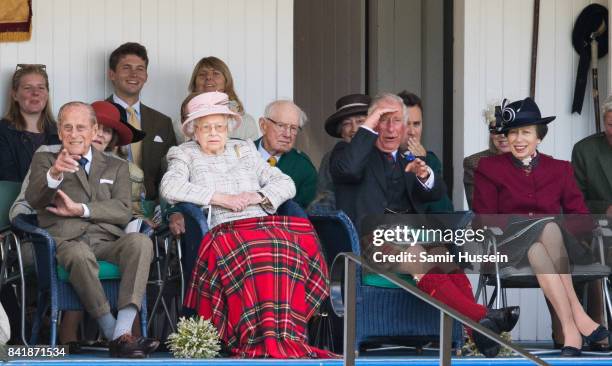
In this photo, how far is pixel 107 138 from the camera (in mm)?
7062

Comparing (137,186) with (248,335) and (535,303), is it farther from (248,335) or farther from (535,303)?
(535,303)

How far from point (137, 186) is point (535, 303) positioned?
262 cm

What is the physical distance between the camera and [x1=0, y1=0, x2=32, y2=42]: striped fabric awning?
7.73 metres

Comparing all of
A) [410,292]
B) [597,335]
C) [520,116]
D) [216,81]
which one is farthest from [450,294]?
[216,81]

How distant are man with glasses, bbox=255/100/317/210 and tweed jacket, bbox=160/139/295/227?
0.42 m

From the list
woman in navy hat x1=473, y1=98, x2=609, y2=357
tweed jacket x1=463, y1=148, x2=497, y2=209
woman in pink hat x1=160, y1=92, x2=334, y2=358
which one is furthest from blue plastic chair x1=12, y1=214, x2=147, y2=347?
tweed jacket x1=463, y1=148, x2=497, y2=209

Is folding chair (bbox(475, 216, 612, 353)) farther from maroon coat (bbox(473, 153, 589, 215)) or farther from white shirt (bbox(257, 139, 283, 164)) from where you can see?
white shirt (bbox(257, 139, 283, 164))

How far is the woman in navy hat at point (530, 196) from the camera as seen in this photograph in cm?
672

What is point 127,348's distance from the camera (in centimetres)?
610

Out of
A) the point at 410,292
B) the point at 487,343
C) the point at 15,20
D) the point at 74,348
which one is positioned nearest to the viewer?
the point at 410,292

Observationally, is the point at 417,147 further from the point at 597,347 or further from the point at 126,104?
the point at 126,104

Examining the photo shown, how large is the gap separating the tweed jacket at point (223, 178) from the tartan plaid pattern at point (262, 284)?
305 mm

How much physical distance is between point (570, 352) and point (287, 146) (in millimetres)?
1839

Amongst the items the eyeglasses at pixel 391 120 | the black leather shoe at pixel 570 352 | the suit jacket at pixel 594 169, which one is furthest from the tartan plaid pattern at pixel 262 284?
the suit jacket at pixel 594 169
